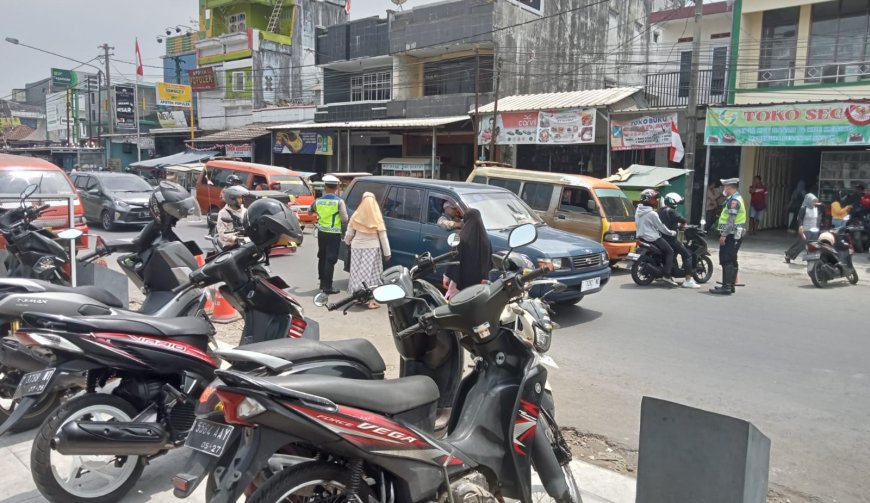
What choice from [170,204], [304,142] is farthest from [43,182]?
[304,142]

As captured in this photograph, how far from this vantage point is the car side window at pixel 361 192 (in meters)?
9.52

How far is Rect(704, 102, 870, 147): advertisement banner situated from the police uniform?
36.3 feet


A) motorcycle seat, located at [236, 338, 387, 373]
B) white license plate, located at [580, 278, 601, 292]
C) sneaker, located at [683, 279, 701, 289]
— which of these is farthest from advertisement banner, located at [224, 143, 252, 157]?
motorcycle seat, located at [236, 338, 387, 373]

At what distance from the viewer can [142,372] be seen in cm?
337

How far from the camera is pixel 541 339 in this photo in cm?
289

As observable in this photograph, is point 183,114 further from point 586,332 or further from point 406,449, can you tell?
point 406,449

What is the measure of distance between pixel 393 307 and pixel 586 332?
455 cm

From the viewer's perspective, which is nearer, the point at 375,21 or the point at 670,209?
the point at 670,209

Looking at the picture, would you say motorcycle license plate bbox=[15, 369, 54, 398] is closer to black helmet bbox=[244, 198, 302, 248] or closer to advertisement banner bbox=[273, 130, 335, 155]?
black helmet bbox=[244, 198, 302, 248]

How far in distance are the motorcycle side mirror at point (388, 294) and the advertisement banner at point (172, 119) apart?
133 ft

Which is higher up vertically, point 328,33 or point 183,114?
point 328,33

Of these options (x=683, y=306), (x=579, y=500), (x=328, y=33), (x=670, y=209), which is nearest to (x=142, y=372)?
(x=579, y=500)

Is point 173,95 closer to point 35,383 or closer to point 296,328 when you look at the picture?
point 296,328

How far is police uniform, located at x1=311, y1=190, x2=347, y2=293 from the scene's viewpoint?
347 inches
